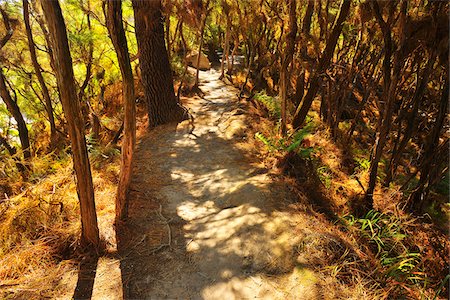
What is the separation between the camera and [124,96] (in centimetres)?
321

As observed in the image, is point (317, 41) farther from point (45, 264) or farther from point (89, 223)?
point (45, 264)

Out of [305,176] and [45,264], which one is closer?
[45,264]

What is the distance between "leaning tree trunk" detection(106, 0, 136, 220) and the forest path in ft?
1.51

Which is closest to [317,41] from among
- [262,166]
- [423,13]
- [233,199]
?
[423,13]

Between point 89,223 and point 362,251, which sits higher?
point 89,223

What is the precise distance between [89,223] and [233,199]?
2073 mm

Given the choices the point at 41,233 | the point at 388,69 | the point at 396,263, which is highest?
the point at 388,69

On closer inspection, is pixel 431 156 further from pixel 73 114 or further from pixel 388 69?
pixel 73 114

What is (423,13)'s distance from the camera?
13.0ft

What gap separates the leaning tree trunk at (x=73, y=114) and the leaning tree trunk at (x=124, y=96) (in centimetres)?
49

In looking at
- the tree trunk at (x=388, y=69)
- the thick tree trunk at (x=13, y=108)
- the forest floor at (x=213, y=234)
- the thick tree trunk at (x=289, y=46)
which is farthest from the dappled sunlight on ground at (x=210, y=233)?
the thick tree trunk at (x=13, y=108)

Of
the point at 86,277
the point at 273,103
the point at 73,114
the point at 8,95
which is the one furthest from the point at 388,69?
the point at 8,95

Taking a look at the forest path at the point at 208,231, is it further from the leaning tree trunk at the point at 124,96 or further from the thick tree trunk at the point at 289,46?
the thick tree trunk at the point at 289,46

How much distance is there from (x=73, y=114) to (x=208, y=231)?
220 centimetres
